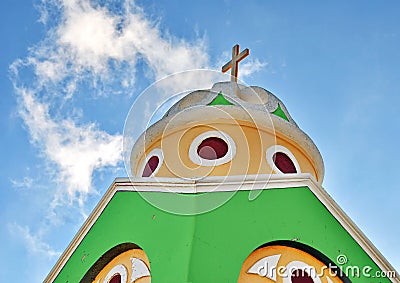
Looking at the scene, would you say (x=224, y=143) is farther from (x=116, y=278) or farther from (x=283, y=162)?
(x=116, y=278)

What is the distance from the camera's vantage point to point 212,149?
24.3 ft

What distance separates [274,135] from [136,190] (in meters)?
2.14

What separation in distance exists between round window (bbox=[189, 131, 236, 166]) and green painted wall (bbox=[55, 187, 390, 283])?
0.95 meters

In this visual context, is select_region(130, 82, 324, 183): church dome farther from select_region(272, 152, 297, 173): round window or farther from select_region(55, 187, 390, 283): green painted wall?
select_region(55, 187, 390, 283): green painted wall

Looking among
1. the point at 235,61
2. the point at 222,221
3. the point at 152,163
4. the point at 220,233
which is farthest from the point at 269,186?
the point at 235,61

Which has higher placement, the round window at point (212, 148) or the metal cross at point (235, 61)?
the metal cross at point (235, 61)

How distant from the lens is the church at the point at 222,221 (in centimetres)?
593

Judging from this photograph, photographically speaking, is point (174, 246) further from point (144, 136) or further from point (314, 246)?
point (144, 136)

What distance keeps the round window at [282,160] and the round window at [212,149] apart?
1.80 ft

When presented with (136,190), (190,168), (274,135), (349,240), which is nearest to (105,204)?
(136,190)

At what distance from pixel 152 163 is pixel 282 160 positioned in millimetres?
1822

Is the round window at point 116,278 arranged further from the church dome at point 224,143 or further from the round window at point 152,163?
the round window at point 152,163

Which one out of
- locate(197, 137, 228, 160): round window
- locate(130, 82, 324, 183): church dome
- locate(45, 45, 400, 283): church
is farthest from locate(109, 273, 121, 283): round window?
locate(197, 137, 228, 160): round window

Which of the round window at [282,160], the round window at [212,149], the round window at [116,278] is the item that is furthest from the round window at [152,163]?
the round window at [116,278]
